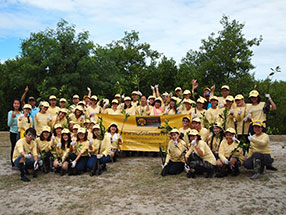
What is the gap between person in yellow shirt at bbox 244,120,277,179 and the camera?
567 cm

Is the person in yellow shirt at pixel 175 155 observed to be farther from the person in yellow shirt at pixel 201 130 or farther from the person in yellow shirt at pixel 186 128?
the person in yellow shirt at pixel 201 130

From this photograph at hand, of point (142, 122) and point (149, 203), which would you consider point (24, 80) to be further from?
point (149, 203)

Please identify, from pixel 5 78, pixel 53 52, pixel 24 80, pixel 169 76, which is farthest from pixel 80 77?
pixel 5 78

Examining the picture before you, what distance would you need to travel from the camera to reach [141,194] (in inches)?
190

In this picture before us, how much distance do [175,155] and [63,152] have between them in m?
2.68

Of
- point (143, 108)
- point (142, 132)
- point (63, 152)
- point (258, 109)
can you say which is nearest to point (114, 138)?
point (142, 132)

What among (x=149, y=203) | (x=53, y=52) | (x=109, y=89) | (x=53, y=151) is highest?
(x=53, y=52)

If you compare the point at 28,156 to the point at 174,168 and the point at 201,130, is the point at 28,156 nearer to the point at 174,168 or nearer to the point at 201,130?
the point at 174,168

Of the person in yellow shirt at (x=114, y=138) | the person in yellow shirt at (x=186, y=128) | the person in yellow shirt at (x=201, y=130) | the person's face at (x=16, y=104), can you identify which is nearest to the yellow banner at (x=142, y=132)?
the person in yellow shirt at (x=114, y=138)

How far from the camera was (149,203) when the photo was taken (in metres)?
4.38

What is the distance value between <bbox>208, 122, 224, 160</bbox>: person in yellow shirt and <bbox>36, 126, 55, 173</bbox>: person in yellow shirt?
152 inches

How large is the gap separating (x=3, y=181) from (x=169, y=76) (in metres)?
13.8

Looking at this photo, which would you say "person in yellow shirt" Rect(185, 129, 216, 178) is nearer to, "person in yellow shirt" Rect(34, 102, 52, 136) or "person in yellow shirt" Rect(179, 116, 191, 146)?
"person in yellow shirt" Rect(179, 116, 191, 146)

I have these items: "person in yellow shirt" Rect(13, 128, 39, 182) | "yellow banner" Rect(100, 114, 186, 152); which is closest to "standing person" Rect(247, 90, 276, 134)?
"yellow banner" Rect(100, 114, 186, 152)
